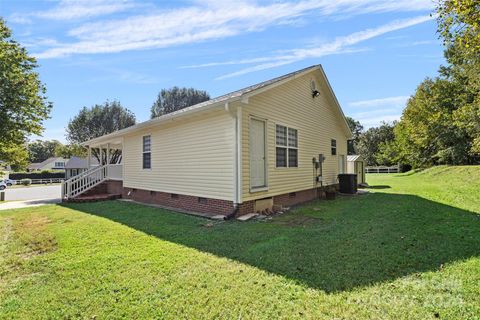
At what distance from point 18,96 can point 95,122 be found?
24.5m

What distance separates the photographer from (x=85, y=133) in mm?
34469

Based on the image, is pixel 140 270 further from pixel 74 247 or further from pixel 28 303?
pixel 74 247

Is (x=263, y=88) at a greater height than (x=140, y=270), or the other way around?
(x=263, y=88)

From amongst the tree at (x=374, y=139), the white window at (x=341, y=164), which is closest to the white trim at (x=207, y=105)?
the white window at (x=341, y=164)

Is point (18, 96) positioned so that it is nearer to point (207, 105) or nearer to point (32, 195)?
point (32, 195)

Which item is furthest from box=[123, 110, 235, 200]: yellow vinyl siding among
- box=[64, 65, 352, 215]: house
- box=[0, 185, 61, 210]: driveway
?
box=[0, 185, 61, 210]: driveway

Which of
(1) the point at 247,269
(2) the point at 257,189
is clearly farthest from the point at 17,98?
(1) the point at 247,269

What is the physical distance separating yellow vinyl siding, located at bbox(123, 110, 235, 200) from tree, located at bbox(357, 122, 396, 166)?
4289 cm

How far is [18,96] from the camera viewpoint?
1166 cm

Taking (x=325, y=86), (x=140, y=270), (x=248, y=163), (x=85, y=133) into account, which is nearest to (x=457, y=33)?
(x=325, y=86)

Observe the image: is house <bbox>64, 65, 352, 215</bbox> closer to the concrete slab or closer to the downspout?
the downspout

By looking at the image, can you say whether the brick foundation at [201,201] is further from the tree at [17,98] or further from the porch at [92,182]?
the tree at [17,98]

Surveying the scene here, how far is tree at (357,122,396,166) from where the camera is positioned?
44.8m

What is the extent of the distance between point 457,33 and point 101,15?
10.7 m
